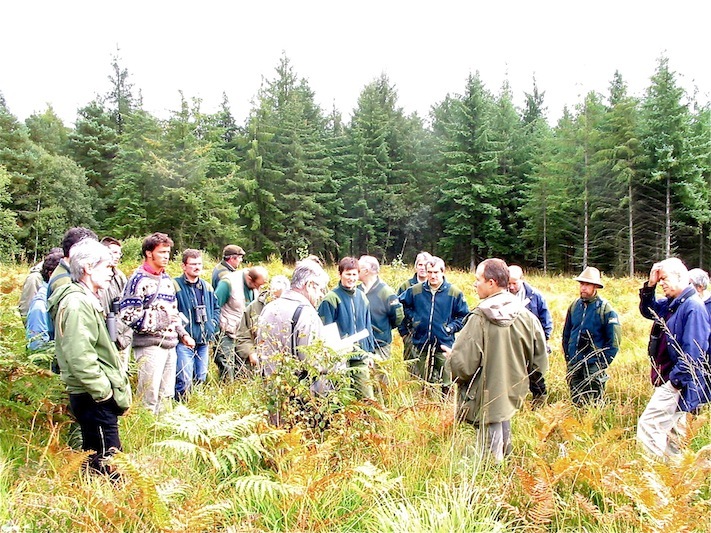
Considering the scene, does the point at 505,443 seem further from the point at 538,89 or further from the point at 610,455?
the point at 538,89

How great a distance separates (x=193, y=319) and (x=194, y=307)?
14 cm

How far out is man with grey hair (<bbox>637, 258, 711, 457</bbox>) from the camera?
419cm

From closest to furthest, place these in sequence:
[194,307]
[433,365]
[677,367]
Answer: [677,367] → [194,307] → [433,365]

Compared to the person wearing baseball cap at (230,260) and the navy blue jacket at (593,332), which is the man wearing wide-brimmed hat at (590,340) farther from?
the person wearing baseball cap at (230,260)

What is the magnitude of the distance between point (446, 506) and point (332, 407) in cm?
→ 112

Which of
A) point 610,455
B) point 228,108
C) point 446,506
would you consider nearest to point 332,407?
point 446,506

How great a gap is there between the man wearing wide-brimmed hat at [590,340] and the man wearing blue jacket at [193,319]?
4251 millimetres

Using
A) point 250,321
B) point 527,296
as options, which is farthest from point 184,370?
point 527,296

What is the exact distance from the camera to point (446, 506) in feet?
9.70

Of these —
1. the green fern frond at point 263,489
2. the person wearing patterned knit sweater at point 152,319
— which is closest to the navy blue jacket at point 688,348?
the green fern frond at point 263,489

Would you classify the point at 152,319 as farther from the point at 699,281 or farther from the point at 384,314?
the point at 699,281

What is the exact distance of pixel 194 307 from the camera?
19.2 feet

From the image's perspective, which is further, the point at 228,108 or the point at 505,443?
the point at 228,108

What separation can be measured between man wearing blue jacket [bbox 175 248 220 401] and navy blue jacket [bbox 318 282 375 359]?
1518mm
